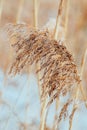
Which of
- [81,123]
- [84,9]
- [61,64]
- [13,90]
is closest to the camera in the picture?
[61,64]

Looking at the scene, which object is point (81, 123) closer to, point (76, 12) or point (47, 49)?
point (76, 12)

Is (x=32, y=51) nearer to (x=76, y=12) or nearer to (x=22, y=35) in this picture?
(x=22, y=35)

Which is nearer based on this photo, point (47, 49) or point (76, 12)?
point (47, 49)

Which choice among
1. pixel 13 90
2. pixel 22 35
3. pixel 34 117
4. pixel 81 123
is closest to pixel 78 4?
pixel 13 90

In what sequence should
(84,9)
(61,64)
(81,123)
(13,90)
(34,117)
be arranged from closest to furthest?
(61,64), (34,117), (81,123), (13,90), (84,9)

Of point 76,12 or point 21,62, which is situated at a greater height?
point 76,12

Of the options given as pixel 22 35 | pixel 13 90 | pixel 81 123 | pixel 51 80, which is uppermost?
pixel 13 90

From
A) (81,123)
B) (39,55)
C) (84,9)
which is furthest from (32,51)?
(84,9)
